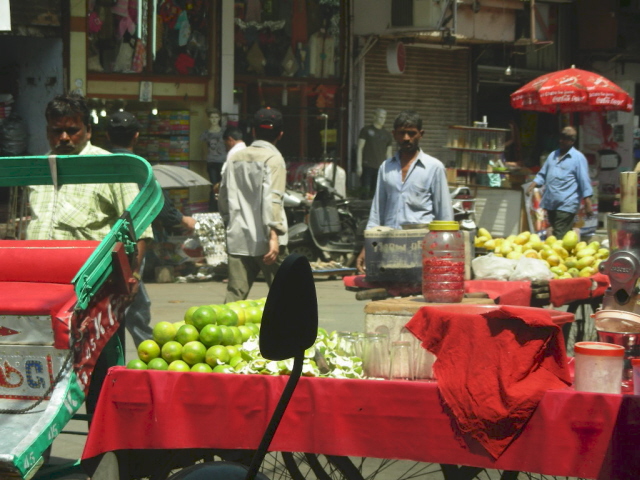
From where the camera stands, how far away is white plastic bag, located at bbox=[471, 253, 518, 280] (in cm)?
591

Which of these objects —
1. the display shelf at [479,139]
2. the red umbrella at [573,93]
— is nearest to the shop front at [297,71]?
the display shelf at [479,139]

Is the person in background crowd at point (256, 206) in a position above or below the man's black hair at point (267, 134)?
below

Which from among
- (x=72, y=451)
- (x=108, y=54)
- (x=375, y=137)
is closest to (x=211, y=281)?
(x=108, y=54)

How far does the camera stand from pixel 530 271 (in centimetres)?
593

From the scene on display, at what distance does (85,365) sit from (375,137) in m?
13.3

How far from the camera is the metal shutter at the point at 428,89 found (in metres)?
17.5

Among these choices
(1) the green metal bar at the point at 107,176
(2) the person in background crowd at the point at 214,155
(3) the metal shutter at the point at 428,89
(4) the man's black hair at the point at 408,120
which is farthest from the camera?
(3) the metal shutter at the point at 428,89

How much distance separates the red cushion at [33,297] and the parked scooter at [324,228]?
8.63 metres

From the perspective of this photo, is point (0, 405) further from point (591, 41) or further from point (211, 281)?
point (591, 41)

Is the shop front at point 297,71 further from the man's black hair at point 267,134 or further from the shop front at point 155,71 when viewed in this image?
the man's black hair at point 267,134

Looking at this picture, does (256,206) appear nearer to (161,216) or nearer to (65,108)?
(161,216)

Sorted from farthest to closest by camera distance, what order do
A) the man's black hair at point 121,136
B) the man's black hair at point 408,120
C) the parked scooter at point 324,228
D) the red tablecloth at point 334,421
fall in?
the parked scooter at point 324,228 < the man's black hair at point 408,120 < the man's black hair at point 121,136 < the red tablecloth at point 334,421

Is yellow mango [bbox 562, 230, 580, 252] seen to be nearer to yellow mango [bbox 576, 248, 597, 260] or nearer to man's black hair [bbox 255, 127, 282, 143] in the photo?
yellow mango [bbox 576, 248, 597, 260]

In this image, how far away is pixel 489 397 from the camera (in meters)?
3.00
